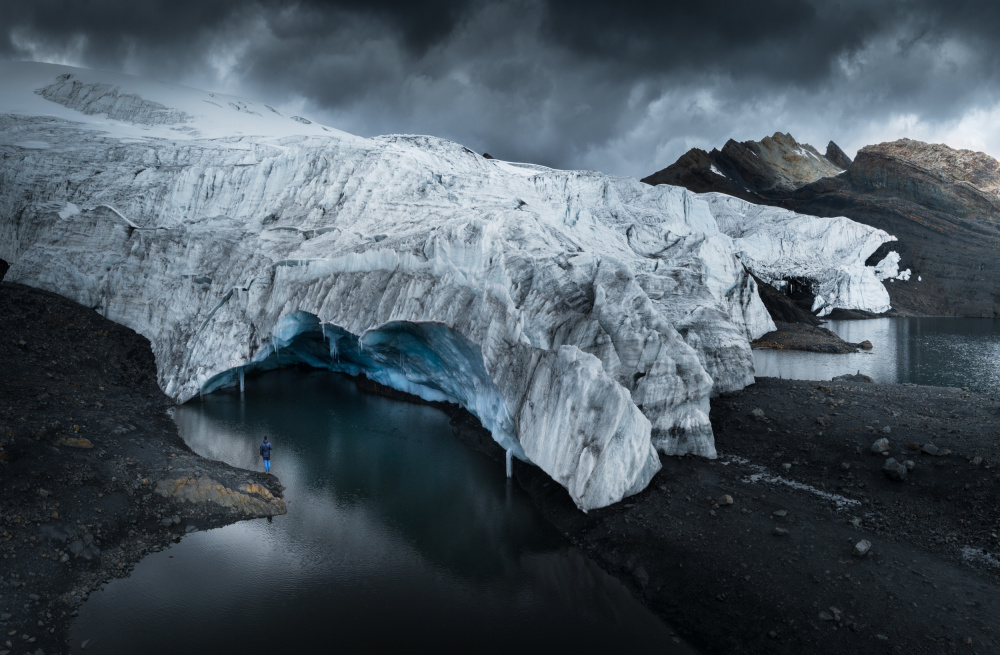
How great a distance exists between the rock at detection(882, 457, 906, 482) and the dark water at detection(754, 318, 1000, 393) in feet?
56.2

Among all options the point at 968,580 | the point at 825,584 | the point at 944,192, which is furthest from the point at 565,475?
the point at 944,192

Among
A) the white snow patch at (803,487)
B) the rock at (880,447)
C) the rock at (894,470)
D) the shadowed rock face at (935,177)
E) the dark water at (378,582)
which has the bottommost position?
the dark water at (378,582)

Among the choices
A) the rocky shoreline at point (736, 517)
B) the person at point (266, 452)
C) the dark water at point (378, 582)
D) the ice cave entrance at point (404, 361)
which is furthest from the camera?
the ice cave entrance at point (404, 361)

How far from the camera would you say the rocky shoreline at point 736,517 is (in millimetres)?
10406

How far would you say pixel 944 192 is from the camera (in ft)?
283

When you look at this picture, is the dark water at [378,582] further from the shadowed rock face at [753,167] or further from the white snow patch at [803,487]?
the shadowed rock face at [753,167]

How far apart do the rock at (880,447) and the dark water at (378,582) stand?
8.96m

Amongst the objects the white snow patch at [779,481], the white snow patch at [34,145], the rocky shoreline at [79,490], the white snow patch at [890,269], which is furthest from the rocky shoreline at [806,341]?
the white snow patch at [34,145]

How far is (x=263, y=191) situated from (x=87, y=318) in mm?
11126

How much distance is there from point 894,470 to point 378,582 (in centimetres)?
1306

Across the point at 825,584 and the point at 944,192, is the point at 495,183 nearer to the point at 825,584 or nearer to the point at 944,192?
the point at 825,584

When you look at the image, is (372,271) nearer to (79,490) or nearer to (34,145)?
(79,490)

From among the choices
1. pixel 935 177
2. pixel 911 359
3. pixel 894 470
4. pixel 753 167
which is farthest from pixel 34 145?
pixel 935 177

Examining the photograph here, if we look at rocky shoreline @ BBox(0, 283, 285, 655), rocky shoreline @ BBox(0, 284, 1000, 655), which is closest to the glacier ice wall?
rocky shoreline @ BBox(0, 284, 1000, 655)
